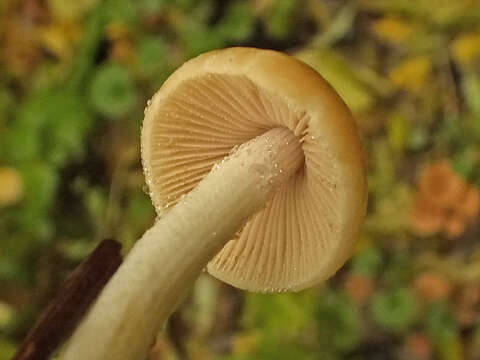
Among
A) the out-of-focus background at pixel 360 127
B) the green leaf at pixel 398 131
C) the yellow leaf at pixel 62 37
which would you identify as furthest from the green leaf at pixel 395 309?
the yellow leaf at pixel 62 37

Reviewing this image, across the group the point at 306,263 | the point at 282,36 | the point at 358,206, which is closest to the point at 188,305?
the point at 282,36

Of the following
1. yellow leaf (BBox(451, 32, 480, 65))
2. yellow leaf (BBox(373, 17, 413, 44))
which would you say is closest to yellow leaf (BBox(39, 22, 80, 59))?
yellow leaf (BBox(373, 17, 413, 44))

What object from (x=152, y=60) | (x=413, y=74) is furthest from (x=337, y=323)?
(x=152, y=60)

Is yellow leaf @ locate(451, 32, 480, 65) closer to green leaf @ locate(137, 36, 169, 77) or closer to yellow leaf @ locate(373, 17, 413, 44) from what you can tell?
yellow leaf @ locate(373, 17, 413, 44)

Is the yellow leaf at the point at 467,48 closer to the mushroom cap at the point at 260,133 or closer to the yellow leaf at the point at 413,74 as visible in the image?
the yellow leaf at the point at 413,74

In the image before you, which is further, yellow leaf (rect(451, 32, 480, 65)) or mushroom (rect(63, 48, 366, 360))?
yellow leaf (rect(451, 32, 480, 65))

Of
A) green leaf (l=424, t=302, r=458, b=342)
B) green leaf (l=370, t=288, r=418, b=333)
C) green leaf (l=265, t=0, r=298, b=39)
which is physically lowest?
green leaf (l=424, t=302, r=458, b=342)

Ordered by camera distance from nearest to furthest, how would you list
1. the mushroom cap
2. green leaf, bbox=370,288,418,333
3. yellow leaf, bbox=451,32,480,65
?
the mushroom cap → green leaf, bbox=370,288,418,333 → yellow leaf, bbox=451,32,480,65

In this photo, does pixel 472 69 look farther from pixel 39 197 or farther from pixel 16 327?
pixel 16 327

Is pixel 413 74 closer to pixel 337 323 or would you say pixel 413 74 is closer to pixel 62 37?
pixel 337 323
